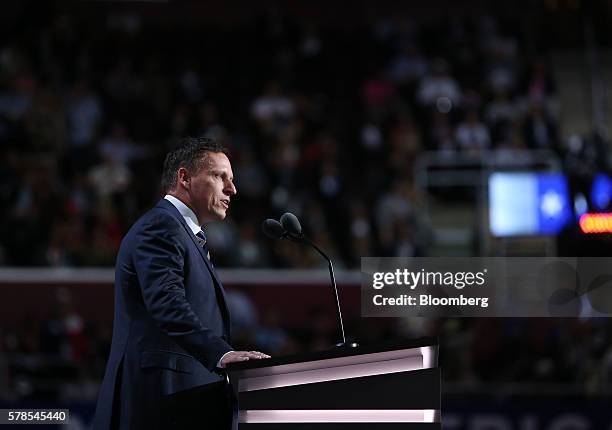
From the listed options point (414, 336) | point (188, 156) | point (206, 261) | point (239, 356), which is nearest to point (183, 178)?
point (188, 156)

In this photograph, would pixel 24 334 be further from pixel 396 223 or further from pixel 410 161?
pixel 410 161

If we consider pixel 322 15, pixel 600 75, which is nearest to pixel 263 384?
pixel 600 75

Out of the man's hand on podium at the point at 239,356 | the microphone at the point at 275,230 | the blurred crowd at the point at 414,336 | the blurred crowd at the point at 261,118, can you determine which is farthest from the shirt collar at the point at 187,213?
the blurred crowd at the point at 261,118

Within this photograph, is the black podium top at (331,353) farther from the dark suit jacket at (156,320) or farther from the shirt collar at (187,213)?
the shirt collar at (187,213)

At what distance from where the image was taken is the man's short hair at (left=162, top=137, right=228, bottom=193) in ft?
12.0

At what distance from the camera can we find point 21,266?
1016 centimetres

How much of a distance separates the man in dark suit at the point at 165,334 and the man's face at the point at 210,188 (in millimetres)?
83

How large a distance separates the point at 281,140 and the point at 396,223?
6.30 feet

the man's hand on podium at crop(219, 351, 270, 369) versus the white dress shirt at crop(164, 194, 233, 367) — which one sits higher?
the white dress shirt at crop(164, 194, 233, 367)

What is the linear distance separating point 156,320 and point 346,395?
58cm

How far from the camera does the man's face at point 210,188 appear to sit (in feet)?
11.9

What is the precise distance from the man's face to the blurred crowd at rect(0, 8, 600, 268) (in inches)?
221

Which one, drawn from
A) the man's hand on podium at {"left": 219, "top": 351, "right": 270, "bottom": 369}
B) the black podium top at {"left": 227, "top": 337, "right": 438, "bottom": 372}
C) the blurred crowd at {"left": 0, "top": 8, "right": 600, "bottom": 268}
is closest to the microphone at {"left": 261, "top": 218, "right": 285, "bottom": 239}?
the man's hand on podium at {"left": 219, "top": 351, "right": 270, "bottom": 369}

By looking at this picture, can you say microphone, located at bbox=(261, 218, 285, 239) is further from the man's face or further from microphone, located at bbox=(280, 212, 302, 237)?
the man's face
